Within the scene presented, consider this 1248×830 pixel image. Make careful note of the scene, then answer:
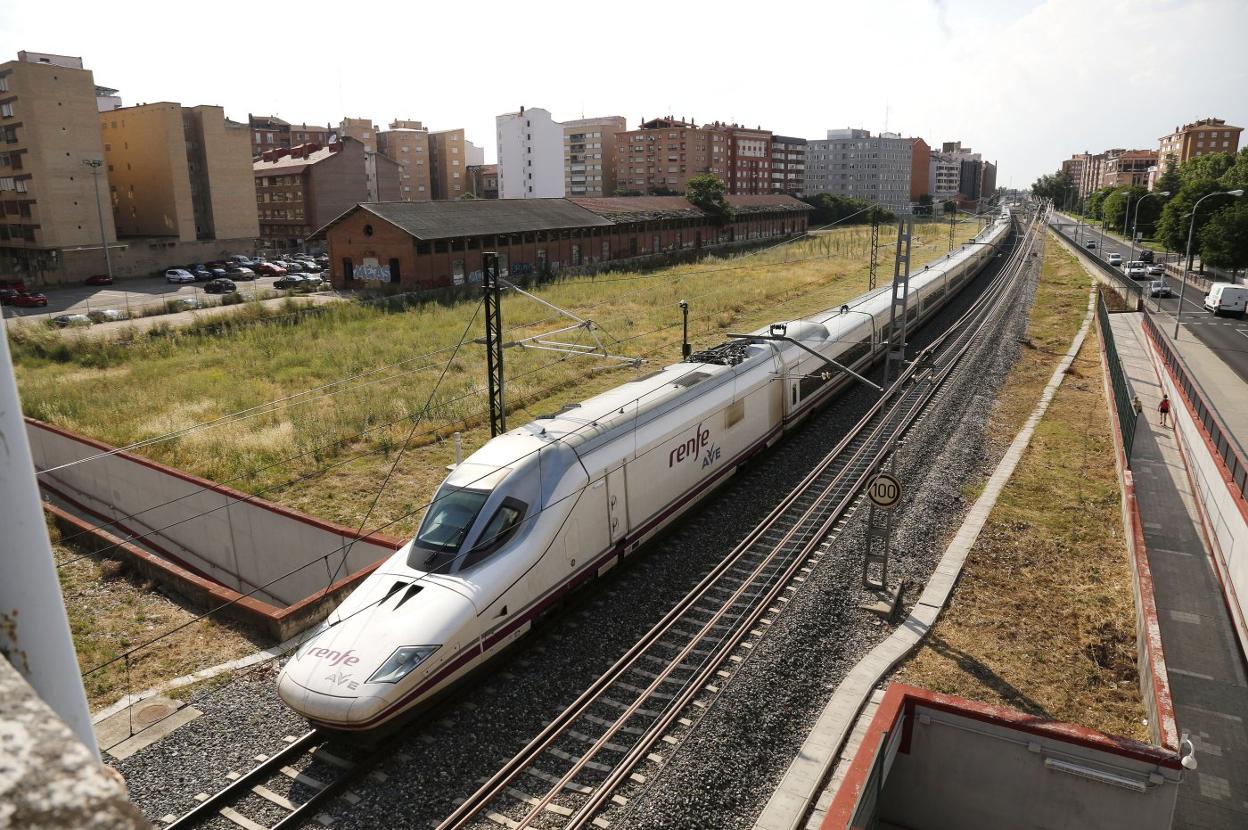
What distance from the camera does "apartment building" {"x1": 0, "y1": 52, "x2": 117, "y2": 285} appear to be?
60656mm

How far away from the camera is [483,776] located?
10422 millimetres

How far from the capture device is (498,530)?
12609 mm

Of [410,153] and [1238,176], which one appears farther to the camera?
[410,153]

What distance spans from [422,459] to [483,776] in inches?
547

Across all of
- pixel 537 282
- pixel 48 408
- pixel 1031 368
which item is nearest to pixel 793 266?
pixel 537 282

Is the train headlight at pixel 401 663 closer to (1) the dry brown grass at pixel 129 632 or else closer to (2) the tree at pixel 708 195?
(1) the dry brown grass at pixel 129 632

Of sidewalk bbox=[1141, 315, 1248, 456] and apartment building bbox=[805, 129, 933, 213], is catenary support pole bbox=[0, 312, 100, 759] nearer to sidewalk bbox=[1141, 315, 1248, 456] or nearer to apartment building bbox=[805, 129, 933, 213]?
sidewalk bbox=[1141, 315, 1248, 456]

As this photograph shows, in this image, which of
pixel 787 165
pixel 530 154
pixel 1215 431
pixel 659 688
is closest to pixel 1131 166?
pixel 787 165

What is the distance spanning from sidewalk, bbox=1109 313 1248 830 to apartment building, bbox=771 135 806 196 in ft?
429

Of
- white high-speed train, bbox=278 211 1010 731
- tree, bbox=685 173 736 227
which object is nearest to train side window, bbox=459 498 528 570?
white high-speed train, bbox=278 211 1010 731

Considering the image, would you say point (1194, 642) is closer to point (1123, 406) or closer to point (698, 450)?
point (1123, 406)

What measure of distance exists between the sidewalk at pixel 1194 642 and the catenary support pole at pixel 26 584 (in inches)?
577

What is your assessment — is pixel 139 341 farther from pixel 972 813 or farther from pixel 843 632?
pixel 972 813

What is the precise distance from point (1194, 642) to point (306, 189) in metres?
87.2
